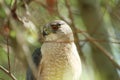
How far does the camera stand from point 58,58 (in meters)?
3.66

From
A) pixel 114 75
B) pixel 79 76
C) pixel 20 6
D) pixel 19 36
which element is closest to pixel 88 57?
pixel 79 76

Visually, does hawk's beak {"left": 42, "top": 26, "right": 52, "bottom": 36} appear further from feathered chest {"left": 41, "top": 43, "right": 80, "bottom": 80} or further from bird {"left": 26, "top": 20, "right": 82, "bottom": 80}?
feathered chest {"left": 41, "top": 43, "right": 80, "bottom": 80}

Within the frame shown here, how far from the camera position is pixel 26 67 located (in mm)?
4059

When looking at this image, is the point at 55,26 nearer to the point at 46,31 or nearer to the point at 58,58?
the point at 46,31

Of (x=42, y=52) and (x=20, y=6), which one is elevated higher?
(x=20, y=6)

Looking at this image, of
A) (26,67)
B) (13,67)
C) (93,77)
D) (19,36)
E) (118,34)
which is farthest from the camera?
(26,67)

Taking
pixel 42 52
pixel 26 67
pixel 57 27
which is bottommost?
pixel 26 67

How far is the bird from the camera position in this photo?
362 centimetres

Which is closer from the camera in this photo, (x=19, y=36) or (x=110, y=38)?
(x=19, y=36)

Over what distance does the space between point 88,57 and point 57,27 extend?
0.44 m

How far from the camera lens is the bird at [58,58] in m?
3.62

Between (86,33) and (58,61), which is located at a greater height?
(86,33)

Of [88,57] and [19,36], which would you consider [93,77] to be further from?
[19,36]

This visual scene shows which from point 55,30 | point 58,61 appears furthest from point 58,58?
point 55,30
